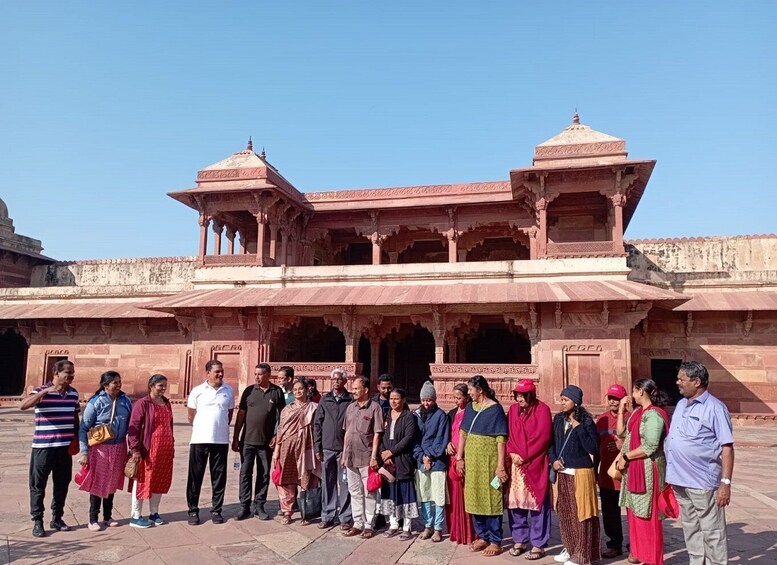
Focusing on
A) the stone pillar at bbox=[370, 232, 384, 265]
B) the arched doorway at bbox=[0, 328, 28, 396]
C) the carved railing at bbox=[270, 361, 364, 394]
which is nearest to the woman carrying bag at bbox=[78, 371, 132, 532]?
the carved railing at bbox=[270, 361, 364, 394]

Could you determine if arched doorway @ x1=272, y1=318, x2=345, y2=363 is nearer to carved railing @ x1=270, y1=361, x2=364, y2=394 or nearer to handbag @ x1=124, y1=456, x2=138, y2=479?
carved railing @ x1=270, y1=361, x2=364, y2=394

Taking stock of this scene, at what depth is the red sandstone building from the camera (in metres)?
12.6

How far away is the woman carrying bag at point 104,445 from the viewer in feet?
15.7

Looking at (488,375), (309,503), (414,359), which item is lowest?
(309,503)

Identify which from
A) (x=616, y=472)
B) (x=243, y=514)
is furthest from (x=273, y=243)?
(x=616, y=472)

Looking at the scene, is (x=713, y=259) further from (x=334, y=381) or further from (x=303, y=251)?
(x=334, y=381)

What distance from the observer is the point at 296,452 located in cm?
523

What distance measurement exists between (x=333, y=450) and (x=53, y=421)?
2.52 meters

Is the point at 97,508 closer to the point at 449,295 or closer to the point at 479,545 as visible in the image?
the point at 479,545

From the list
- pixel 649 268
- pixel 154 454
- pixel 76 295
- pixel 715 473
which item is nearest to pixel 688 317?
pixel 649 268

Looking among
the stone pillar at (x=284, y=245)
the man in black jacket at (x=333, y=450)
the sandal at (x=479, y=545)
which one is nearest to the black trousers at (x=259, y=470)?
the man in black jacket at (x=333, y=450)

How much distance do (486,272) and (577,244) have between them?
2.34 m

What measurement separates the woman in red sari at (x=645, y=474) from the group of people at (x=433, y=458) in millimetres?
10

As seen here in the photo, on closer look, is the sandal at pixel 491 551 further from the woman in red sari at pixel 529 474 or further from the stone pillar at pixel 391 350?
the stone pillar at pixel 391 350
